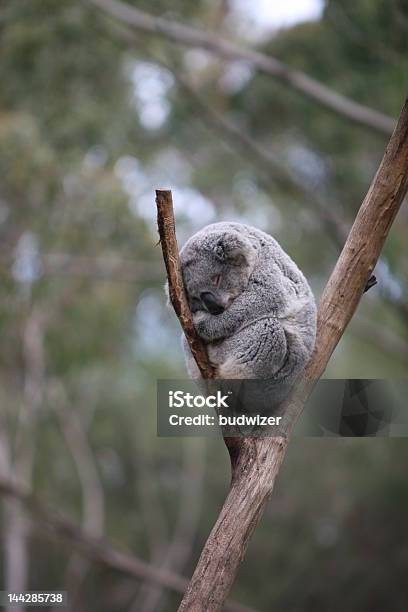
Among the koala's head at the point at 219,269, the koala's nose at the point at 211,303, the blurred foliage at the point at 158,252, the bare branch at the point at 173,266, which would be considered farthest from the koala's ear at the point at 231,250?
the blurred foliage at the point at 158,252

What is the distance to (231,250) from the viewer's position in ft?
10.1

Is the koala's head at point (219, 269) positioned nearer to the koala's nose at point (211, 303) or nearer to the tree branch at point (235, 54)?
the koala's nose at point (211, 303)

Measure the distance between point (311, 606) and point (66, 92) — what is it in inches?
323

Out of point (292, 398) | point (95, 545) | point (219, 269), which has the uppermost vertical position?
point (219, 269)

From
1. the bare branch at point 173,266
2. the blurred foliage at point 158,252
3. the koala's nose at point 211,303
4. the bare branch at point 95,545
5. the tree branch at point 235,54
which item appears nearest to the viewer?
the bare branch at point 173,266

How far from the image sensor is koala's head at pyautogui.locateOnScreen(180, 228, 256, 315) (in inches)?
121

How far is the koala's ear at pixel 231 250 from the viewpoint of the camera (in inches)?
121

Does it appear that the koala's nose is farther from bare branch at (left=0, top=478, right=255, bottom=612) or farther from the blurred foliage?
bare branch at (left=0, top=478, right=255, bottom=612)

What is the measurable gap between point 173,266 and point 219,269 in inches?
16.6

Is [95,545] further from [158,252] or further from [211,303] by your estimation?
[211,303]

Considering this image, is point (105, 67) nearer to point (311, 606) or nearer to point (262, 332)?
point (262, 332)

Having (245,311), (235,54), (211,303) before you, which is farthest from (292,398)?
(235,54)

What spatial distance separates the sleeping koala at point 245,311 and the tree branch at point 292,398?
0.45ft

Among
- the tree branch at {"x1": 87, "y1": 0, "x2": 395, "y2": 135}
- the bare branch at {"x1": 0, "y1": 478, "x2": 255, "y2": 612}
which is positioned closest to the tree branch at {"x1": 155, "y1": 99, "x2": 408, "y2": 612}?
the tree branch at {"x1": 87, "y1": 0, "x2": 395, "y2": 135}
